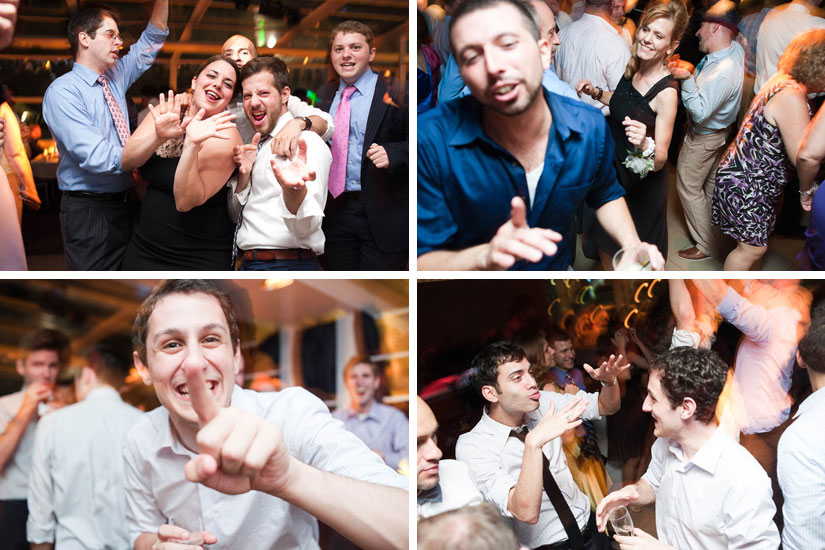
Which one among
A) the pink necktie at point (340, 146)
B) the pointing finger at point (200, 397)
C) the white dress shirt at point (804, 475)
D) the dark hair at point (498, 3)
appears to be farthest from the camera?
the white dress shirt at point (804, 475)

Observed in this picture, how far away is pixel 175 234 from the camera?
1.97 meters

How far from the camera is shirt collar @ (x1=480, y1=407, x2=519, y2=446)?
207 cm

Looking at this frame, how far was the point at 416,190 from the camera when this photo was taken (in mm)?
2002

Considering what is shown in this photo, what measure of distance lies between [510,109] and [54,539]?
160cm

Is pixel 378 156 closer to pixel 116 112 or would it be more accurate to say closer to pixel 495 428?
pixel 116 112

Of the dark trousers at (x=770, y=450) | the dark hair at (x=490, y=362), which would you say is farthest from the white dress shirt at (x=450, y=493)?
the dark trousers at (x=770, y=450)

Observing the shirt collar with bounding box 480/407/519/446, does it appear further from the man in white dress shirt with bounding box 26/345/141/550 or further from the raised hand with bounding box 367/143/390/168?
the man in white dress shirt with bounding box 26/345/141/550

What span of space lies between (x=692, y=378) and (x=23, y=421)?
178cm

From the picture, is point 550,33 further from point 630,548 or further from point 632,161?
point 630,548

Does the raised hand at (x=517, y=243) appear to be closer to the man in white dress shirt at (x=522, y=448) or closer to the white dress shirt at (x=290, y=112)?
the man in white dress shirt at (x=522, y=448)

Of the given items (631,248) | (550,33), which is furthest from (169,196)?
(631,248)

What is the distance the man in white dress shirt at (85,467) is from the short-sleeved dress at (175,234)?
0.26m

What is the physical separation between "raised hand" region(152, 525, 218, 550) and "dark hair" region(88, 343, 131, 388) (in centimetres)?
39

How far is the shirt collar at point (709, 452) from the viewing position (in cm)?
211
